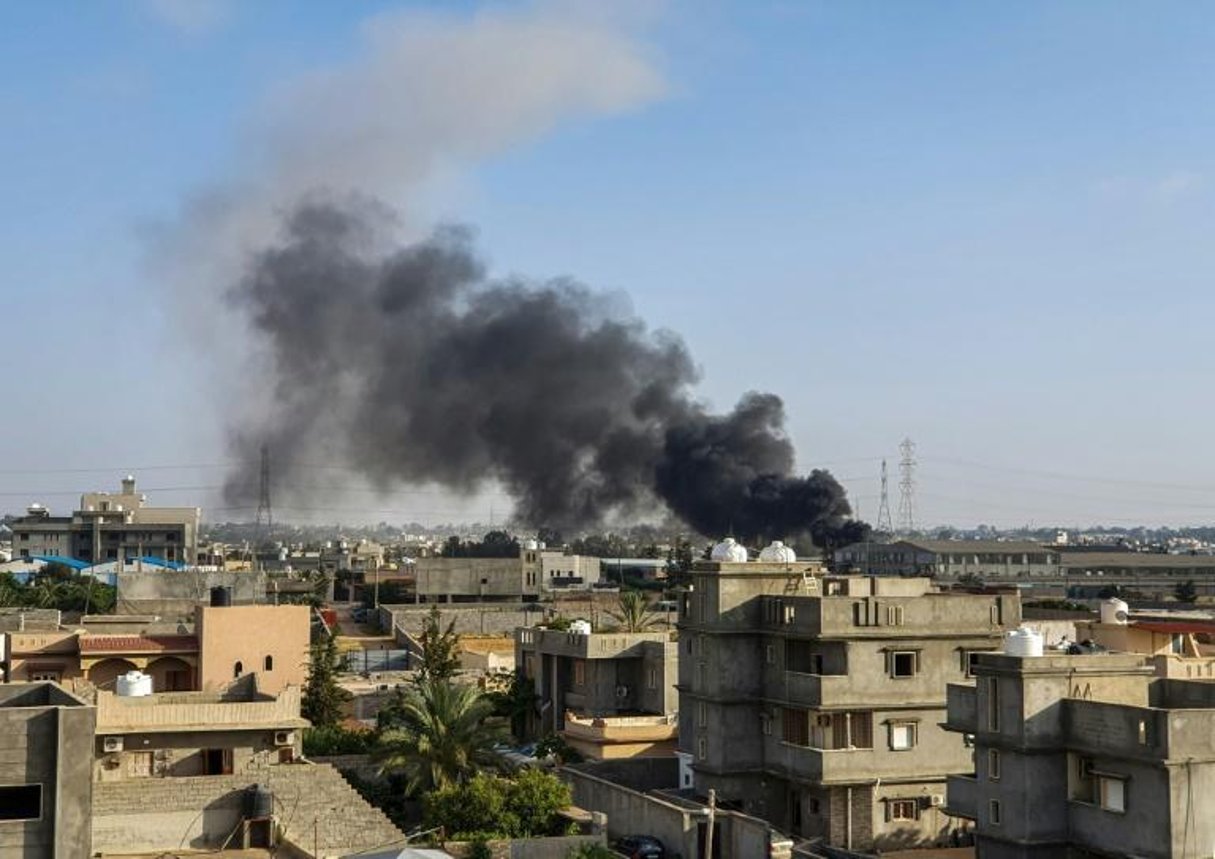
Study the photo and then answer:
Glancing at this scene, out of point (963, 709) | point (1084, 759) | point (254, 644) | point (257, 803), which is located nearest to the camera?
point (1084, 759)

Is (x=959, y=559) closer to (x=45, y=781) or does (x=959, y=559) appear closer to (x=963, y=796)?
(x=963, y=796)

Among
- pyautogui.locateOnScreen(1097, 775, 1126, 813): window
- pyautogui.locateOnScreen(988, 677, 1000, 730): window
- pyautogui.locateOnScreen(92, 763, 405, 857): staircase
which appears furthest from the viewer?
pyautogui.locateOnScreen(988, 677, 1000, 730): window

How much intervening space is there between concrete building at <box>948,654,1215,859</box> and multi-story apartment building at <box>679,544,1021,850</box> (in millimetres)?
6450

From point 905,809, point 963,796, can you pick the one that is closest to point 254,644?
point 905,809

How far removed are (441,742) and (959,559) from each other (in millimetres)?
152273

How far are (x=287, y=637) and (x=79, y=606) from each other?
50.3 m

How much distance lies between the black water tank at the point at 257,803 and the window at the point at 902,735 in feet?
51.0

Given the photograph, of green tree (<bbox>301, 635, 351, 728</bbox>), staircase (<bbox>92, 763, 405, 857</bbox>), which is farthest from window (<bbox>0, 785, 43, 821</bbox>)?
green tree (<bbox>301, 635, 351, 728</bbox>)

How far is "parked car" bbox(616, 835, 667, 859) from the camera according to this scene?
3659 centimetres

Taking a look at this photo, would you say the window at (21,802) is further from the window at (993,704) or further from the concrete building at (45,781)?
the window at (993,704)

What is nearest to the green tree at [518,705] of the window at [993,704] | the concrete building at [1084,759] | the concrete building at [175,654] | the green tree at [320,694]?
the green tree at [320,694]

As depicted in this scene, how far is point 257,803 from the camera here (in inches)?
1261

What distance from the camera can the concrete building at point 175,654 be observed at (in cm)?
4859

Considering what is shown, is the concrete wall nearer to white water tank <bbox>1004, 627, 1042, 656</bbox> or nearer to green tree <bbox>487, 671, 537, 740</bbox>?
green tree <bbox>487, 671, 537, 740</bbox>
